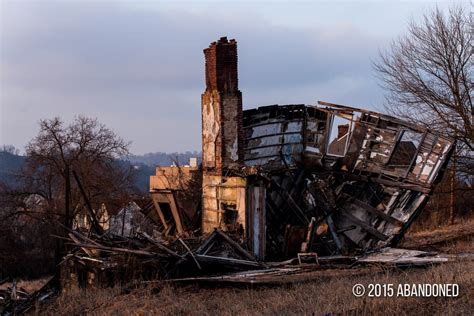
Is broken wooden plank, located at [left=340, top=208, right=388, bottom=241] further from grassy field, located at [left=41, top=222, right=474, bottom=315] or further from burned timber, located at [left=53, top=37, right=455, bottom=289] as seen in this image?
grassy field, located at [left=41, top=222, right=474, bottom=315]

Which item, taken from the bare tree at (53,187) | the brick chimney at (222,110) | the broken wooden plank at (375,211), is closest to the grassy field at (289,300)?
the broken wooden plank at (375,211)

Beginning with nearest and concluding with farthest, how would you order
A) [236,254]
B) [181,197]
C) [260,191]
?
[236,254] → [260,191] → [181,197]

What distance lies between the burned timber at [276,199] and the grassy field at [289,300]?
157cm

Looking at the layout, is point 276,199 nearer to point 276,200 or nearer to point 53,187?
point 276,200

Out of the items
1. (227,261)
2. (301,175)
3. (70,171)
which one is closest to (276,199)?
(301,175)

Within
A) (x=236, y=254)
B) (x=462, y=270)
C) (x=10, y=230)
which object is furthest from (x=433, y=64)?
(x=10, y=230)

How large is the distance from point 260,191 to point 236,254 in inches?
75.3

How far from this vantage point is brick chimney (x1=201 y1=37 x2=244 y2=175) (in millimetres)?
16562

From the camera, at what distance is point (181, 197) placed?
2169 centimetres

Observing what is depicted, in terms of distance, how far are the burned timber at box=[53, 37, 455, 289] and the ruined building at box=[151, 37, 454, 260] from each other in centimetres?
3

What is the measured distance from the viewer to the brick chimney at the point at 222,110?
54.3 ft

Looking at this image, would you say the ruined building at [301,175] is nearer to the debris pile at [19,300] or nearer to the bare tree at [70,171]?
the debris pile at [19,300]

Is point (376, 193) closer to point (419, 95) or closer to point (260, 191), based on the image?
point (260, 191)

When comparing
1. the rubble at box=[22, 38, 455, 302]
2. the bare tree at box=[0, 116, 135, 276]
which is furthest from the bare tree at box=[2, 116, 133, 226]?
the rubble at box=[22, 38, 455, 302]
